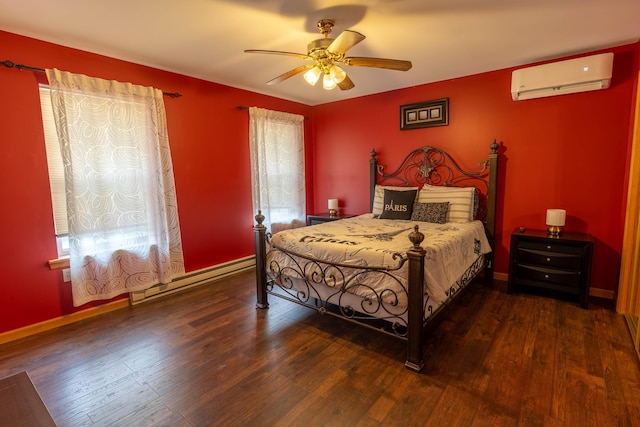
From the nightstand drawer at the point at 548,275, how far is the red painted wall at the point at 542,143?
0.47 m

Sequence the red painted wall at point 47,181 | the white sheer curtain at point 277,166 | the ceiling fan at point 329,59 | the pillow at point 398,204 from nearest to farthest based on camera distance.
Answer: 1. the ceiling fan at point 329,59
2. the red painted wall at point 47,181
3. the pillow at point 398,204
4. the white sheer curtain at point 277,166

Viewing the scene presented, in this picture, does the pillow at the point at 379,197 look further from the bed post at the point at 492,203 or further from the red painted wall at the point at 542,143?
the bed post at the point at 492,203

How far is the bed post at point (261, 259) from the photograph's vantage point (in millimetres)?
2883

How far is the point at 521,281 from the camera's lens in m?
3.15

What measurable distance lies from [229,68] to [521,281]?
382 cm

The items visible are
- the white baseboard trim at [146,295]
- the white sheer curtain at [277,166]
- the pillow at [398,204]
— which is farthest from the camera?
the white sheer curtain at [277,166]

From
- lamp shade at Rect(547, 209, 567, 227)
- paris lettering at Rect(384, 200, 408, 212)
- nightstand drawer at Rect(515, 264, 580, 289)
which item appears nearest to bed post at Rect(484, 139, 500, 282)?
nightstand drawer at Rect(515, 264, 580, 289)

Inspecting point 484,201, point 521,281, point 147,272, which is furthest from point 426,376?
point 147,272

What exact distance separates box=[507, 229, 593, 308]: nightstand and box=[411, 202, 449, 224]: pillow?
0.71 metres

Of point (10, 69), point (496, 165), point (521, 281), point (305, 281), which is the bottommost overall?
point (521, 281)

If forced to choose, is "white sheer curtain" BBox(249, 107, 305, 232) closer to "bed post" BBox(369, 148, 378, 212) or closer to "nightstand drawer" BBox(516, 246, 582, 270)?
"bed post" BBox(369, 148, 378, 212)

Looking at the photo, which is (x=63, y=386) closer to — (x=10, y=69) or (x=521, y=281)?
(x=10, y=69)

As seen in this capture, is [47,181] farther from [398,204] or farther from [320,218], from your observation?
[398,204]

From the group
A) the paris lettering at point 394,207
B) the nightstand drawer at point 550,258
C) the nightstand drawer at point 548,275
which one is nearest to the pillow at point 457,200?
the paris lettering at point 394,207
